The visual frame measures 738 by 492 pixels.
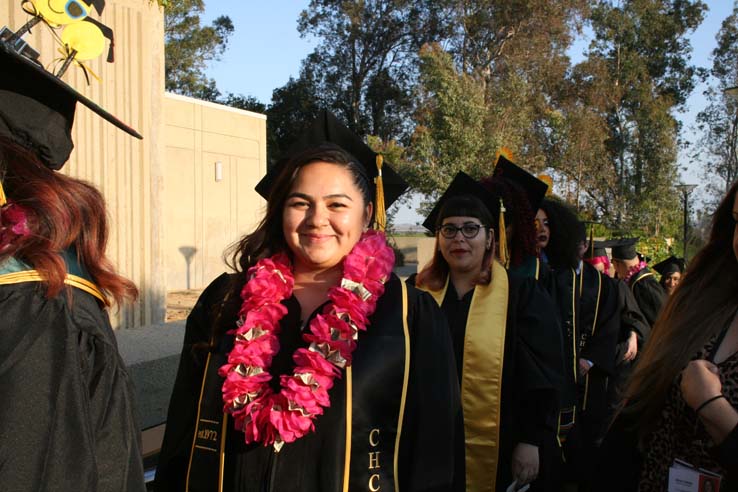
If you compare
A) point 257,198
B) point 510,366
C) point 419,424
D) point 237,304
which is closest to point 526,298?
point 510,366

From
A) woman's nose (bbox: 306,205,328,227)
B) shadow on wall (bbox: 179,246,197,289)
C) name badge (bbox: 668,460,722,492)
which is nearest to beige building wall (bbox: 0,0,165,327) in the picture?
woman's nose (bbox: 306,205,328,227)

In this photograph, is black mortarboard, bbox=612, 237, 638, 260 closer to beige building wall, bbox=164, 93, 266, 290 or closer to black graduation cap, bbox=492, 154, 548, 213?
black graduation cap, bbox=492, 154, 548, 213

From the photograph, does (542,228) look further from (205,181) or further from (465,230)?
(205,181)

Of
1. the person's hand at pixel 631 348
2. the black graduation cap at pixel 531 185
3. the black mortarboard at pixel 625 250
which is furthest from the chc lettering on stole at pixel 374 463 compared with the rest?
the black mortarboard at pixel 625 250

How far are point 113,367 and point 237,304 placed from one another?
0.83 m

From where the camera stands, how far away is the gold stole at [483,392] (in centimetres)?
322

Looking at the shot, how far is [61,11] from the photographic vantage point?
7.07ft

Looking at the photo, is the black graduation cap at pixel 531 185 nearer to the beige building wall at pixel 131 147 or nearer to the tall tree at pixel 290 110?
the beige building wall at pixel 131 147

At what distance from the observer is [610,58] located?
33969mm

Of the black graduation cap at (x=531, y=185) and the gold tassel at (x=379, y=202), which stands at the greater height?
the black graduation cap at (x=531, y=185)

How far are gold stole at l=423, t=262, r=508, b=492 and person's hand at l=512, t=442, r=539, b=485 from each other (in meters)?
0.10

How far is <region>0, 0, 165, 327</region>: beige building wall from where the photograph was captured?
17.4 ft

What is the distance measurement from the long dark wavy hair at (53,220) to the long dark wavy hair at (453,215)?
212cm

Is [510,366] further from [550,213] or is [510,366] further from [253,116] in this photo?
[253,116]
